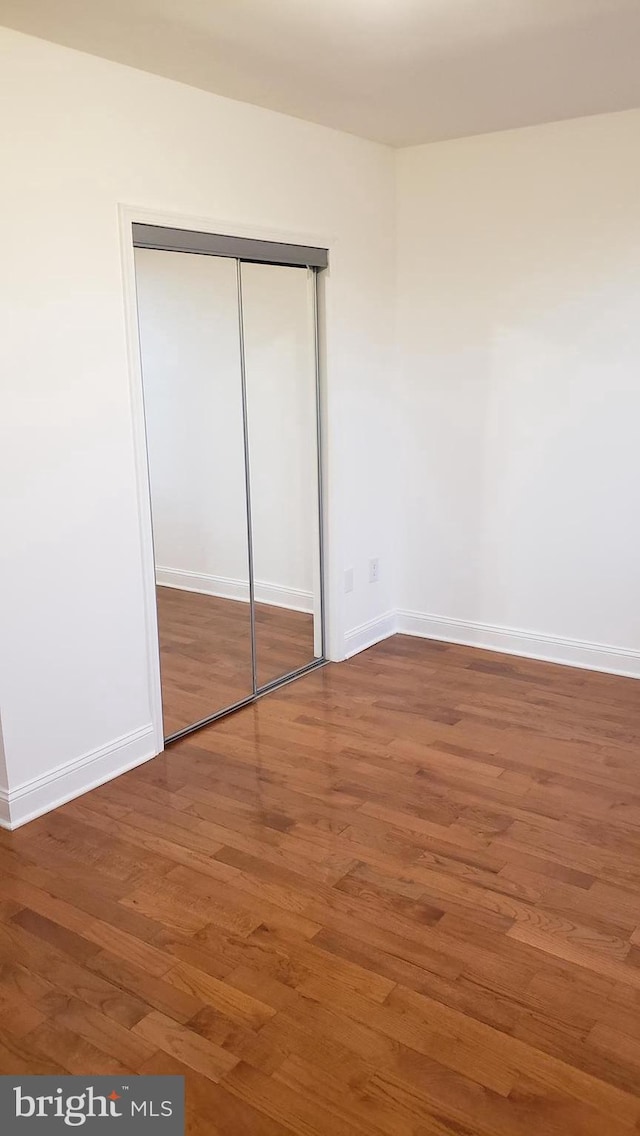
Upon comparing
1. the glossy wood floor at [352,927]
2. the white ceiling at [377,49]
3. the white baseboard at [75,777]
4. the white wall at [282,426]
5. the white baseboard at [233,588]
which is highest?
the white ceiling at [377,49]

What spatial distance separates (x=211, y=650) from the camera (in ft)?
12.7

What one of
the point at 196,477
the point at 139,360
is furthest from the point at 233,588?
the point at 139,360

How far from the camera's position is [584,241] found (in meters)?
3.92

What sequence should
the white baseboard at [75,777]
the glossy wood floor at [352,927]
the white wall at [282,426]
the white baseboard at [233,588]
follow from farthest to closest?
the white wall at [282,426] → the white baseboard at [233,588] → the white baseboard at [75,777] → the glossy wood floor at [352,927]

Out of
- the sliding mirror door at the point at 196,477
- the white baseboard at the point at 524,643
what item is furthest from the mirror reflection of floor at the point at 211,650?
the white baseboard at the point at 524,643

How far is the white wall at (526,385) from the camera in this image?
390cm

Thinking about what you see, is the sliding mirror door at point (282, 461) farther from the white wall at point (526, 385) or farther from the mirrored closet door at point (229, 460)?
the white wall at point (526, 385)

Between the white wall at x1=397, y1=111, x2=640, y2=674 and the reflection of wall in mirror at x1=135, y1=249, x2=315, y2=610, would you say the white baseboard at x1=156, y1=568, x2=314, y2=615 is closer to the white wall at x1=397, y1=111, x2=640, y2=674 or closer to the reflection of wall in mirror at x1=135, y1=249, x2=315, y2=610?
the reflection of wall in mirror at x1=135, y1=249, x2=315, y2=610

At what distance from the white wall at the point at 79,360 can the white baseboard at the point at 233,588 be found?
0.94ft

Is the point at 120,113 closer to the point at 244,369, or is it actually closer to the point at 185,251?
the point at 185,251

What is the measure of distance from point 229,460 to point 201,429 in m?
0.21

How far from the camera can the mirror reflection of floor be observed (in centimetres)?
362

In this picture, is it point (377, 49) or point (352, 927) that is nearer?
point (352, 927)

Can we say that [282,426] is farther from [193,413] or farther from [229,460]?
[193,413]
